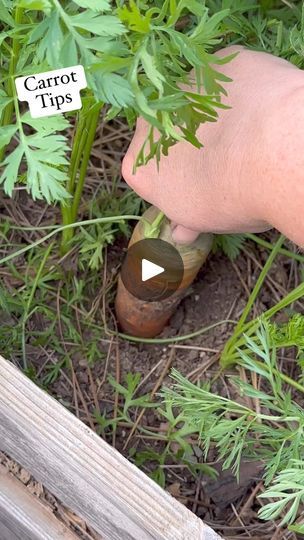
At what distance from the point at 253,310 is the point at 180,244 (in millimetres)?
294

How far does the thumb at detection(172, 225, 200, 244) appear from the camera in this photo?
0.99 metres

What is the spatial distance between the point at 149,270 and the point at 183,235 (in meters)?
0.13

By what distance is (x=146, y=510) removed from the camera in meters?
0.83

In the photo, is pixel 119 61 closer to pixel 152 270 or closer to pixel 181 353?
pixel 152 270

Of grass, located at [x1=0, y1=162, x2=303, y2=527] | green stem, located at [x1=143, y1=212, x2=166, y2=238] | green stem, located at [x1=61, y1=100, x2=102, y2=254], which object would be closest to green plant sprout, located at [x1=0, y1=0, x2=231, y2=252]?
green stem, located at [x1=61, y1=100, x2=102, y2=254]

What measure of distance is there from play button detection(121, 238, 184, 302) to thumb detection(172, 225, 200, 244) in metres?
0.02

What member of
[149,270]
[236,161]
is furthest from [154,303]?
[236,161]

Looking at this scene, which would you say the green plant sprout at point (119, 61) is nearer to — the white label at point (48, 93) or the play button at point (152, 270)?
the white label at point (48, 93)

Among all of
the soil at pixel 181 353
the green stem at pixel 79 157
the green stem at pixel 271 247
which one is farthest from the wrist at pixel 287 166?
the soil at pixel 181 353

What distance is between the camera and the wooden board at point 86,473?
0.83 metres

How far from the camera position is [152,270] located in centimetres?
111

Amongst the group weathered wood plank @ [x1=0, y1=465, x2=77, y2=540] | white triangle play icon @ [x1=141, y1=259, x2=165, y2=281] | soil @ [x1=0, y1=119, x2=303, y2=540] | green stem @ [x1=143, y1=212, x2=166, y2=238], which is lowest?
soil @ [x1=0, y1=119, x2=303, y2=540]

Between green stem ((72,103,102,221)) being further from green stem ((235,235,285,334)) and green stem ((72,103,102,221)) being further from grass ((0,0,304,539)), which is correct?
green stem ((235,235,285,334))

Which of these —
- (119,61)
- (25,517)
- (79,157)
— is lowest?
(25,517)
